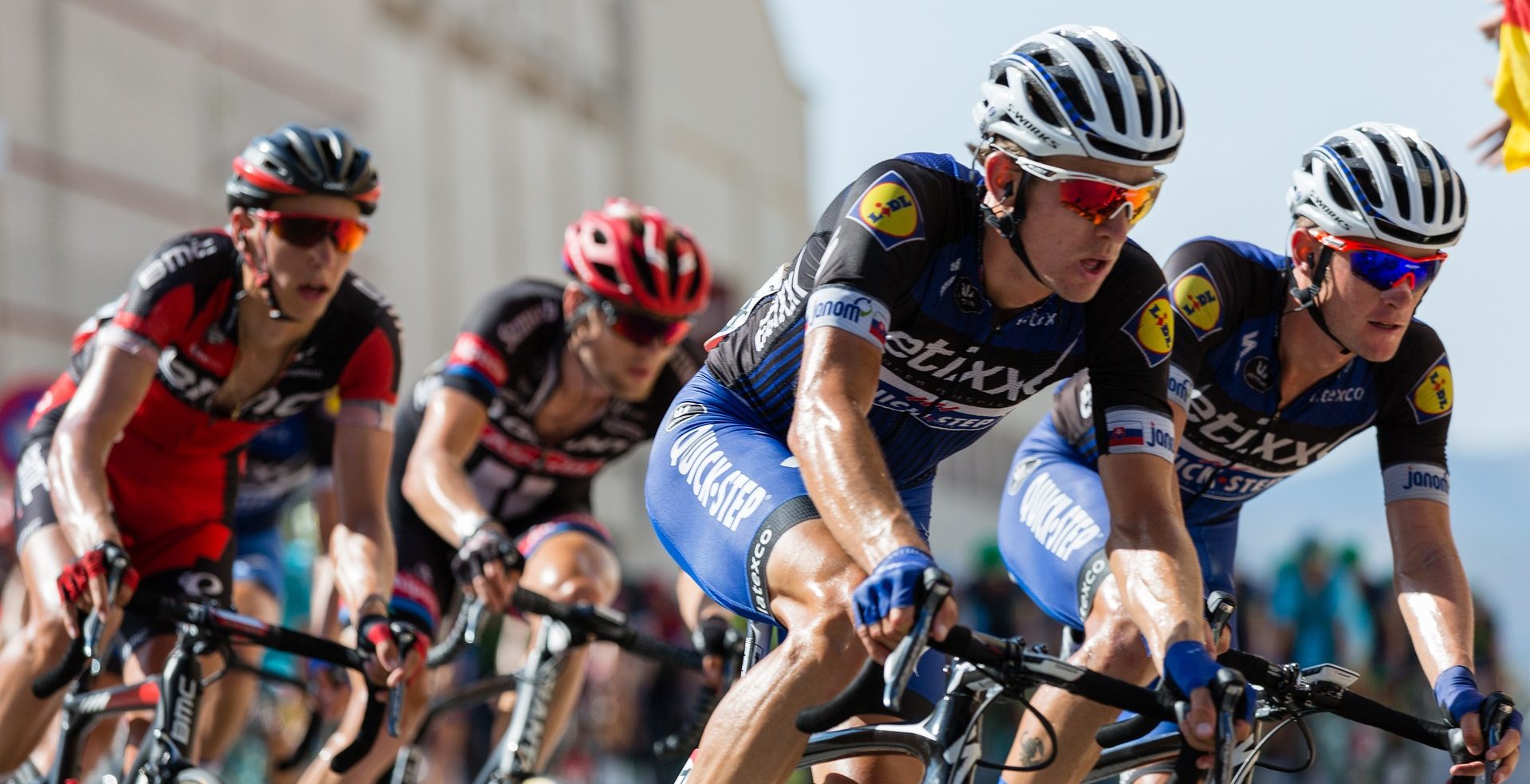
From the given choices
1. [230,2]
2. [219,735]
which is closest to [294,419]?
[219,735]

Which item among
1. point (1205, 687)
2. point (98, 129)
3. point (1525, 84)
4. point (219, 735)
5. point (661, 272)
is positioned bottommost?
point (219, 735)

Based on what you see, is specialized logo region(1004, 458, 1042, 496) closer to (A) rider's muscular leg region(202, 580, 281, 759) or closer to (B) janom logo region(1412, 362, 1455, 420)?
(B) janom logo region(1412, 362, 1455, 420)

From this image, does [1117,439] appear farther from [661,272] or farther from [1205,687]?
[661,272]

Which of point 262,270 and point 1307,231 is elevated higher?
point 1307,231

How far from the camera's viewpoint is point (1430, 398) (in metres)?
5.18

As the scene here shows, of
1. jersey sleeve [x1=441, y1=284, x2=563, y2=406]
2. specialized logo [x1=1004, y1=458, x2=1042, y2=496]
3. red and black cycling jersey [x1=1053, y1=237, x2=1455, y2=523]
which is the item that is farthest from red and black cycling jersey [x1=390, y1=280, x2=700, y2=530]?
red and black cycling jersey [x1=1053, y1=237, x2=1455, y2=523]

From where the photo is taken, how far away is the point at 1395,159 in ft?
16.2

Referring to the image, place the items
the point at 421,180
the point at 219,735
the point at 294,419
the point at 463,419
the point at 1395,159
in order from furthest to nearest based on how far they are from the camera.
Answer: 1. the point at 421,180
2. the point at 294,419
3. the point at 219,735
4. the point at 463,419
5. the point at 1395,159

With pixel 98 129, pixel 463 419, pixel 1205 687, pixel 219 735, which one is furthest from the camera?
pixel 98 129

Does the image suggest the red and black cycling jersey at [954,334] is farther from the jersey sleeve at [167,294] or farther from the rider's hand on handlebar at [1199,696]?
the jersey sleeve at [167,294]

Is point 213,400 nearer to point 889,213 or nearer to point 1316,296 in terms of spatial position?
point 889,213

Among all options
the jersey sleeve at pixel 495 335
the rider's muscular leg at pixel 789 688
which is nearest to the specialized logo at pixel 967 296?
the rider's muscular leg at pixel 789 688

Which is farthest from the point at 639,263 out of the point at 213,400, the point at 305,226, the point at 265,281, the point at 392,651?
the point at 392,651

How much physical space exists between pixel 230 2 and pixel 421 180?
14.3 feet
